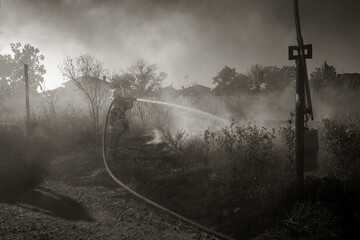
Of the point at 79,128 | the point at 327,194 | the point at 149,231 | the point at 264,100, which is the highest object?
the point at 264,100

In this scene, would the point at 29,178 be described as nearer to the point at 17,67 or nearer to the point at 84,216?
the point at 84,216

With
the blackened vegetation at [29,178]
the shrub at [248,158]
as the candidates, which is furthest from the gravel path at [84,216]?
the shrub at [248,158]

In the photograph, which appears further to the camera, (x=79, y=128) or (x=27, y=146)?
(x=79, y=128)

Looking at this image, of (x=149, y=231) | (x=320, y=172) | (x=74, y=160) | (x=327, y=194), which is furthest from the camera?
(x=74, y=160)

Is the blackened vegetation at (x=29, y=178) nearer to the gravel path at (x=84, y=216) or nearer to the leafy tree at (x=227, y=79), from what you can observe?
the gravel path at (x=84, y=216)

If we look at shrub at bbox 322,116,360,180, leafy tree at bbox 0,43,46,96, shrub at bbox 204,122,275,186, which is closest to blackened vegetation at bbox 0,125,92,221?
shrub at bbox 204,122,275,186

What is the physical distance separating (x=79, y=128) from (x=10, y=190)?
775cm

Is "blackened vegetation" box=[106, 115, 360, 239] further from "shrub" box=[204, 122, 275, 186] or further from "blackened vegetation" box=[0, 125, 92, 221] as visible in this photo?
"blackened vegetation" box=[0, 125, 92, 221]

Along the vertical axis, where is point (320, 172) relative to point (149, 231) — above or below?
above

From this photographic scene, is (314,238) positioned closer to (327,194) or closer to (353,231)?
(353,231)

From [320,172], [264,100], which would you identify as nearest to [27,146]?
[320,172]

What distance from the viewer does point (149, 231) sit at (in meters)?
4.33

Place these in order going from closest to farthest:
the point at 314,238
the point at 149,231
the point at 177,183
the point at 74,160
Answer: the point at 314,238, the point at 149,231, the point at 177,183, the point at 74,160

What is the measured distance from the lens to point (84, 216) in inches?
200
